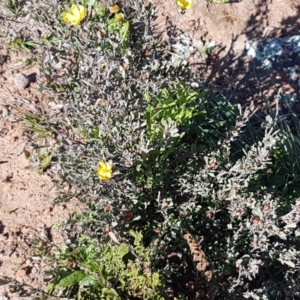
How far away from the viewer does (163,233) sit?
2604mm

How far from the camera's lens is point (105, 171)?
2289 mm

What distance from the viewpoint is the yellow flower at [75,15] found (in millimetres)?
2275

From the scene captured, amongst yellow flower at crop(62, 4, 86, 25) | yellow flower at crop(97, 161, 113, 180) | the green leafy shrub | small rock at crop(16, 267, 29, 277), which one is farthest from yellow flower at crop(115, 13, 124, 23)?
small rock at crop(16, 267, 29, 277)

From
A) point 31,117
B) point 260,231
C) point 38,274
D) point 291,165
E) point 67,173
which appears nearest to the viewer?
point 260,231

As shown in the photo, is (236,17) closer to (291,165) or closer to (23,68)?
(291,165)

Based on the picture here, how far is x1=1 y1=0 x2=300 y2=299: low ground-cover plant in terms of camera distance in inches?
94.7

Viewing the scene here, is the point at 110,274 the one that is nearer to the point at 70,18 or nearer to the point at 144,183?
the point at 144,183

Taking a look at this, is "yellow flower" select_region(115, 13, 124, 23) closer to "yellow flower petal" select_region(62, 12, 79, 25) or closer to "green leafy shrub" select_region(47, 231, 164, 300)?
"yellow flower petal" select_region(62, 12, 79, 25)

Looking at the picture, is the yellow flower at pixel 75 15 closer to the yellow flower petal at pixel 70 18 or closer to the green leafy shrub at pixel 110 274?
the yellow flower petal at pixel 70 18

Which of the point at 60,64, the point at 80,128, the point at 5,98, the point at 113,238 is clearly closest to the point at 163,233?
the point at 113,238

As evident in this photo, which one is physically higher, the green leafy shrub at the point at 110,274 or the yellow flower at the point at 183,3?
the yellow flower at the point at 183,3

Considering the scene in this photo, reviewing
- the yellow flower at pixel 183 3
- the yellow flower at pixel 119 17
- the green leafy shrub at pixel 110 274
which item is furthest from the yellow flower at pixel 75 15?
the green leafy shrub at pixel 110 274

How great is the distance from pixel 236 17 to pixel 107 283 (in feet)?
7.70

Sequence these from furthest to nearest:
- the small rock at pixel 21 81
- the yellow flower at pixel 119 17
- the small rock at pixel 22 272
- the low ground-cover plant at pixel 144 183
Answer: the small rock at pixel 21 81
the small rock at pixel 22 272
the yellow flower at pixel 119 17
the low ground-cover plant at pixel 144 183
